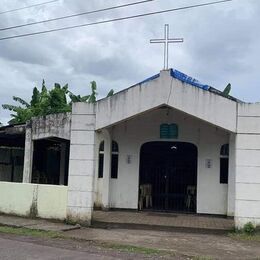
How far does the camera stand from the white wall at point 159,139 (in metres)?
16.4

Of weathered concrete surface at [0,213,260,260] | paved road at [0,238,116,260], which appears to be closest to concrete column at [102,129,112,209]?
weathered concrete surface at [0,213,260,260]

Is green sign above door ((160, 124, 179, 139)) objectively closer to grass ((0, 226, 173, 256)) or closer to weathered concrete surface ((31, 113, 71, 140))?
weathered concrete surface ((31, 113, 71, 140))

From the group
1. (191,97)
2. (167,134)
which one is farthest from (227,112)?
(167,134)

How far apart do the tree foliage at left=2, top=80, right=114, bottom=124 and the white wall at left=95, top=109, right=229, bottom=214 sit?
28.4 feet

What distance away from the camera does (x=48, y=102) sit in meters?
27.1

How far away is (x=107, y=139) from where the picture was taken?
17.3 metres

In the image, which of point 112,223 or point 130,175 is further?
point 130,175

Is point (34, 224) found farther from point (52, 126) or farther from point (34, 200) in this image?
point (52, 126)

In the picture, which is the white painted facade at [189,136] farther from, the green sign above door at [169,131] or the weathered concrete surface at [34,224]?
the weathered concrete surface at [34,224]

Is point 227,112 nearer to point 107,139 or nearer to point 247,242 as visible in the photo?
point 247,242

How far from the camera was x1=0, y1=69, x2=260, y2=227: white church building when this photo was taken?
13328mm

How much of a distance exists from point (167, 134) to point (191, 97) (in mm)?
3414

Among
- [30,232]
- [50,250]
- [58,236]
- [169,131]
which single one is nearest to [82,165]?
[30,232]

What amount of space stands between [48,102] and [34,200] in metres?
12.8
